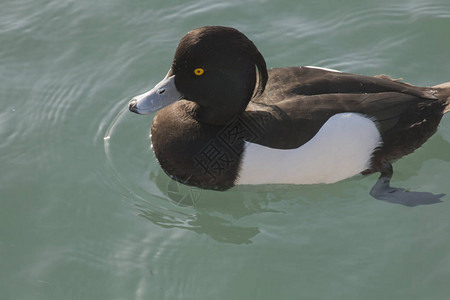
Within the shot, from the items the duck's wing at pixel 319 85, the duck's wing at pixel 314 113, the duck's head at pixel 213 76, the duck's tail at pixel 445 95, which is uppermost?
the duck's head at pixel 213 76

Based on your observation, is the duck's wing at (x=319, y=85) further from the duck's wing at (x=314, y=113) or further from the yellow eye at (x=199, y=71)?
the yellow eye at (x=199, y=71)

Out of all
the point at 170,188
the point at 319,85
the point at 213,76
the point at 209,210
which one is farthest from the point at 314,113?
the point at 170,188

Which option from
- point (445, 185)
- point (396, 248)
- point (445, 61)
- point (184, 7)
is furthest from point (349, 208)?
point (184, 7)

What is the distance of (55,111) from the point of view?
5.25m

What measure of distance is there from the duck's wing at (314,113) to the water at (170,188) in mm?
475

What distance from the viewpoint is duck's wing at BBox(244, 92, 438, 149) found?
4.18m

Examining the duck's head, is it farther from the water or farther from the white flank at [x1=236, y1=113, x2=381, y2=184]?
the water

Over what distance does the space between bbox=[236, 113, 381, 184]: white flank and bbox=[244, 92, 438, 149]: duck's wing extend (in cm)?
5

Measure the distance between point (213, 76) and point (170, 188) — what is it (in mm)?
968

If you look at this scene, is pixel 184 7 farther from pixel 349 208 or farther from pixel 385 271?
pixel 385 271

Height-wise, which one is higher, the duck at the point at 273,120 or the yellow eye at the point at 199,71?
the yellow eye at the point at 199,71

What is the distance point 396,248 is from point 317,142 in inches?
35.1

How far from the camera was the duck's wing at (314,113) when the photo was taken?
13.7 ft

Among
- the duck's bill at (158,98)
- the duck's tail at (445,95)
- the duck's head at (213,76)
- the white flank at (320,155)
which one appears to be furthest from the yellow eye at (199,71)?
the duck's tail at (445,95)
